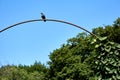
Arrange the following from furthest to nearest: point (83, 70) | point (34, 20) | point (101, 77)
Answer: point (83, 70) < point (34, 20) < point (101, 77)

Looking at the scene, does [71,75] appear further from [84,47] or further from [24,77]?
[24,77]

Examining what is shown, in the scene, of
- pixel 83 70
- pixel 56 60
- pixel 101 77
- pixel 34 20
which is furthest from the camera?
pixel 56 60

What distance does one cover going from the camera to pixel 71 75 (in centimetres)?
5478

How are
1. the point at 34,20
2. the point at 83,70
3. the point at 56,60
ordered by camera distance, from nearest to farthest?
the point at 34,20
the point at 83,70
the point at 56,60

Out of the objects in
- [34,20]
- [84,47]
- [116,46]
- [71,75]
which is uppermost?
[84,47]

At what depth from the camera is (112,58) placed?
14.0 m

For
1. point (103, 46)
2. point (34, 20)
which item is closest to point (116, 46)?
point (103, 46)

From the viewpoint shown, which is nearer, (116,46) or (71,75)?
(116,46)

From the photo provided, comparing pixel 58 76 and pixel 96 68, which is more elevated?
pixel 58 76

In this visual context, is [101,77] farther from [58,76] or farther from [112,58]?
[58,76]

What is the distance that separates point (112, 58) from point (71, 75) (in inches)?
1616

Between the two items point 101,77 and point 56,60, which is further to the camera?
point 56,60

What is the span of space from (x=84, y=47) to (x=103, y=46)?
4291cm

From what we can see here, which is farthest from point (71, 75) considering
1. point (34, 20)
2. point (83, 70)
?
point (34, 20)
